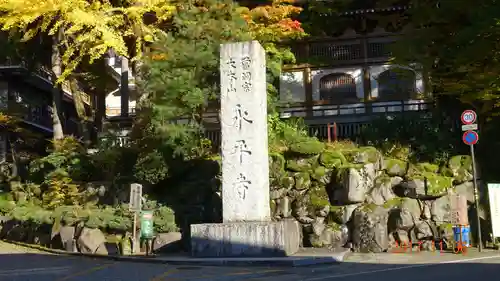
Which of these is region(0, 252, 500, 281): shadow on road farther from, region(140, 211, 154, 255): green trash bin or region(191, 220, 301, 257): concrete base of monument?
region(140, 211, 154, 255): green trash bin

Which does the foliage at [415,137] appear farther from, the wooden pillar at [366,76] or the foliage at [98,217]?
the foliage at [98,217]

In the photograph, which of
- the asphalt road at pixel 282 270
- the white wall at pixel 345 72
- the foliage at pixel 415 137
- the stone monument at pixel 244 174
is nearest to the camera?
the asphalt road at pixel 282 270

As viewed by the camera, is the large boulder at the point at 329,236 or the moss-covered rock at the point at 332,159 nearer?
the large boulder at the point at 329,236

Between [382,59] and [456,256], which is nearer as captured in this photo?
[456,256]

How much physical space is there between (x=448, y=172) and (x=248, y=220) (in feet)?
28.3

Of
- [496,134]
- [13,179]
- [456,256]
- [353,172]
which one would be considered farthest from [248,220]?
[13,179]

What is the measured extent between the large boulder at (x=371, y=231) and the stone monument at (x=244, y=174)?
8.07 feet

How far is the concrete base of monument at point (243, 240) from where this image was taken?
14.7m

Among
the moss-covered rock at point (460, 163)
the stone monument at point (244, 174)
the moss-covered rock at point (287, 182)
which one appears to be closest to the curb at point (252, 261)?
the stone monument at point (244, 174)

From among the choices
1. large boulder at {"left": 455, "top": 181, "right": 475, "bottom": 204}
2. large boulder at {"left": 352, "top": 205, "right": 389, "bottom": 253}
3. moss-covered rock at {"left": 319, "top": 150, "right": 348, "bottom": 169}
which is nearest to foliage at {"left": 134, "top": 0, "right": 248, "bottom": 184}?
moss-covered rock at {"left": 319, "top": 150, "right": 348, "bottom": 169}

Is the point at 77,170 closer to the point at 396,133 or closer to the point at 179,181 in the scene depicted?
the point at 179,181

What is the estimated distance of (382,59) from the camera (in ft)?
83.7

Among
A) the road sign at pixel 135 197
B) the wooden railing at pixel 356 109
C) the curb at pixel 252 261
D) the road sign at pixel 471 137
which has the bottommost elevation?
the curb at pixel 252 261

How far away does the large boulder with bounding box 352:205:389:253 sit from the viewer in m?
17.0
